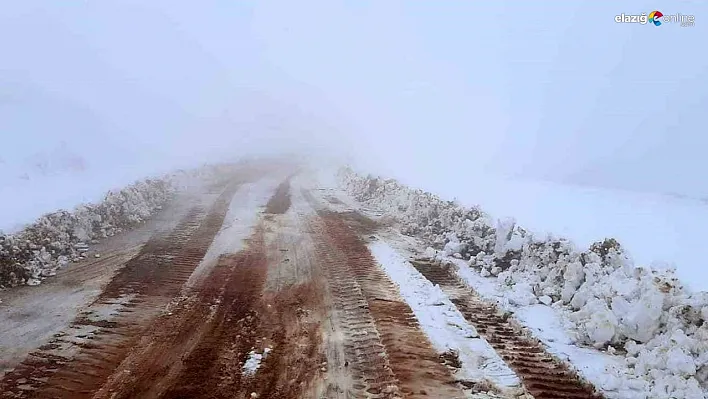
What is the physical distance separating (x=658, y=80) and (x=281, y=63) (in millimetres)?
76201

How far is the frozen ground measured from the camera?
855 centimetres

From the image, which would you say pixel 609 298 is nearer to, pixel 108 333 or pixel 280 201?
pixel 108 333

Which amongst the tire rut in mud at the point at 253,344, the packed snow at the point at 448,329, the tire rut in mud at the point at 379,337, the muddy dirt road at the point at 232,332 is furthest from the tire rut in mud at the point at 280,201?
the tire rut in mud at the point at 253,344

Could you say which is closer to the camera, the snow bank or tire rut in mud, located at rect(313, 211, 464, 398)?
tire rut in mud, located at rect(313, 211, 464, 398)

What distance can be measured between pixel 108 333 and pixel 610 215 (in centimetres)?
1092

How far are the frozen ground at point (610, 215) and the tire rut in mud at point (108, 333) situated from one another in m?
5.94

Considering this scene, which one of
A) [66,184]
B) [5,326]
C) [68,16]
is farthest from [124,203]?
[68,16]

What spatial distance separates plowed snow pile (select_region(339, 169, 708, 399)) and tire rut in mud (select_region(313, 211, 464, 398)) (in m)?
1.34

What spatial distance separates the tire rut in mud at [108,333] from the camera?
430cm

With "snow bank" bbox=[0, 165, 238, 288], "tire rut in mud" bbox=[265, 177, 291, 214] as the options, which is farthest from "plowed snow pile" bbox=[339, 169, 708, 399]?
"snow bank" bbox=[0, 165, 238, 288]

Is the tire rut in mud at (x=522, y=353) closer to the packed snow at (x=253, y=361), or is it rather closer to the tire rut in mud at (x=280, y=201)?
the packed snow at (x=253, y=361)

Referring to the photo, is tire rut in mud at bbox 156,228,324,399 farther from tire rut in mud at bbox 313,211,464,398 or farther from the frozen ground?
the frozen ground

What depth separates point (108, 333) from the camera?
17.6 ft

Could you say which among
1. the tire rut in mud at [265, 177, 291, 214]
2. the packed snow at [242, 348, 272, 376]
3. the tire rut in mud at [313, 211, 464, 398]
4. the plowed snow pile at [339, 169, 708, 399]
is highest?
the plowed snow pile at [339, 169, 708, 399]
